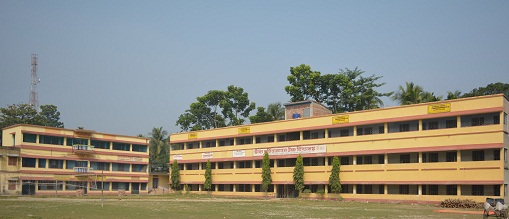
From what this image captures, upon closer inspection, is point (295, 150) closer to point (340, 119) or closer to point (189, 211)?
point (340, 119)

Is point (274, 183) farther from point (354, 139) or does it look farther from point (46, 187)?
point (46, 187)

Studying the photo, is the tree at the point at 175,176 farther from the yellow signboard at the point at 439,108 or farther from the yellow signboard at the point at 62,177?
the yellow signboard at the point at 439,108

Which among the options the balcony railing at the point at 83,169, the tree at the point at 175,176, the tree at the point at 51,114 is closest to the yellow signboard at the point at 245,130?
the tree at the point at 175,176

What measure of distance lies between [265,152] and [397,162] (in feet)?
66.3

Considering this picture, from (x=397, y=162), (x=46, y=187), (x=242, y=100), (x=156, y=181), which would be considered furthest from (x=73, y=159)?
(x=397, y=162)

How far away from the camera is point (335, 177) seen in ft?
203

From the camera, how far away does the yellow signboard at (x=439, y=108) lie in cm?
5326

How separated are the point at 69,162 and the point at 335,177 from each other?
42650mm

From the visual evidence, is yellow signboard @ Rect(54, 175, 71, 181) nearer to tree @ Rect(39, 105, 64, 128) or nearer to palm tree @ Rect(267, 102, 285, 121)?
palm tree @ Rect(267, 102, 285, 121)

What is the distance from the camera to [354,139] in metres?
61.3

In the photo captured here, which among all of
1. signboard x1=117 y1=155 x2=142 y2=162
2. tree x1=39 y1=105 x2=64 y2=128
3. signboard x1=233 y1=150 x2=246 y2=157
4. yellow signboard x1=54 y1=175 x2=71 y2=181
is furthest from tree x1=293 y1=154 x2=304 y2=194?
tree x1=39 y1=105 x2=64 y2=128

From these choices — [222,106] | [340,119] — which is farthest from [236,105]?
[340,119]

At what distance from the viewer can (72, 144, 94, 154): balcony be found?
79.5 metres

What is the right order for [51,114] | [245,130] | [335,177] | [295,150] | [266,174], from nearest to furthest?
[335,177]
[295,150]
[266,174]
[245,130]
[51,114]
